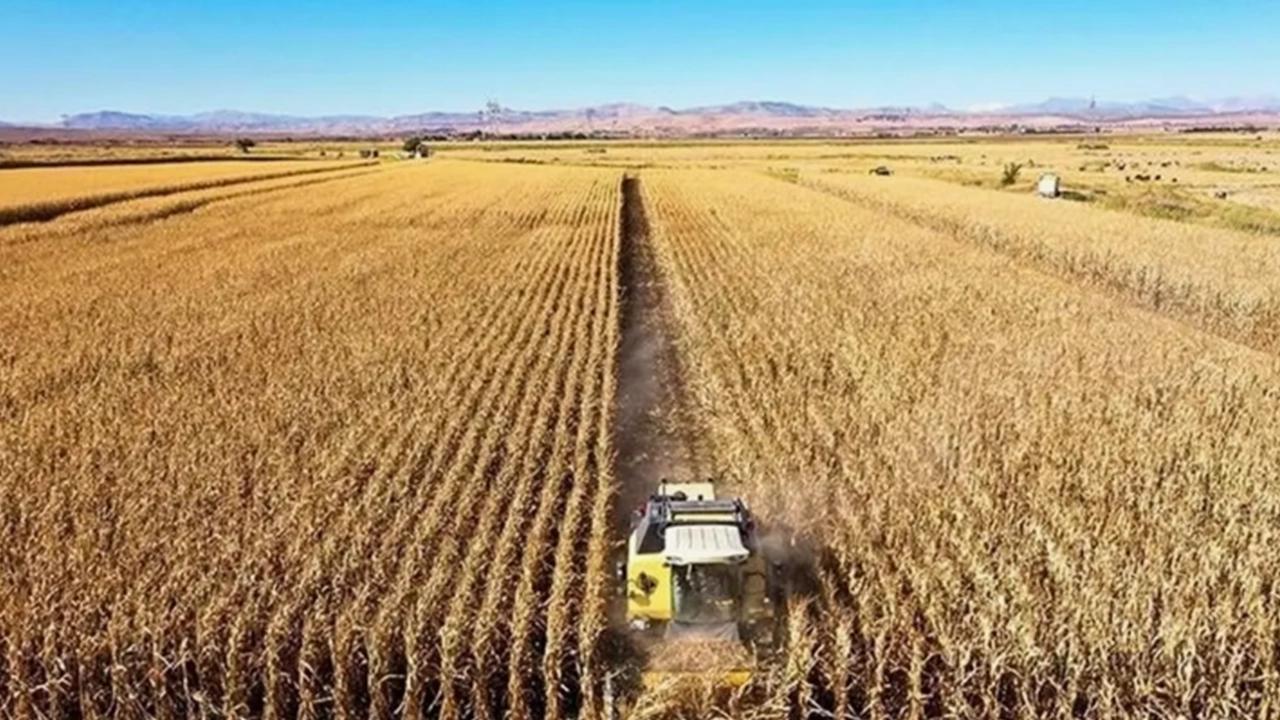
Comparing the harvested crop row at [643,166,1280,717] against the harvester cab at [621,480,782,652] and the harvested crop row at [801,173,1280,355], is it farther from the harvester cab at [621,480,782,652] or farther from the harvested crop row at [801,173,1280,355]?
the harvested crop row at [801,173,1280,355]


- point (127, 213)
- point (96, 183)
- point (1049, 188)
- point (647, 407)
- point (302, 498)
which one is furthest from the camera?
point (96, 183)

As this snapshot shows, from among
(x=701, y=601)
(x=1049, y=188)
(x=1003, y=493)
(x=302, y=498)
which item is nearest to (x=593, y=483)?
(x=302, y=498)

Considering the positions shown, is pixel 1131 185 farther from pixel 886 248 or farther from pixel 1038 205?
pixel 886 248

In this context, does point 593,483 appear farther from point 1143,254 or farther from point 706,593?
point 1143,254

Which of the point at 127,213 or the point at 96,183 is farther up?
the point at 127,213

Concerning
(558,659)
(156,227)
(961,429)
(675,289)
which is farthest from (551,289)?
(156,227)

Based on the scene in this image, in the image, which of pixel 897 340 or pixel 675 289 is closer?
pixel 897 340
